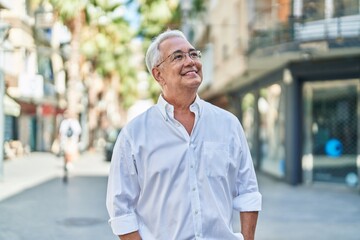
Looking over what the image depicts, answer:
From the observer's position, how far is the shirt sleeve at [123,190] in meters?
2.29

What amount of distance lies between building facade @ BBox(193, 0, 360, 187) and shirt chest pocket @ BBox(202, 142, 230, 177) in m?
10.9

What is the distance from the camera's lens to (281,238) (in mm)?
7430

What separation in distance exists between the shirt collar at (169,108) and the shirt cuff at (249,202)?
1.33 ft

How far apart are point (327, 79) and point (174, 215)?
1285 centimetres

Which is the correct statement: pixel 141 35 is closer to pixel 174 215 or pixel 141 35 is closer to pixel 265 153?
pixel 265 153

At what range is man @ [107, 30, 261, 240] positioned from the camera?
90.3 inches

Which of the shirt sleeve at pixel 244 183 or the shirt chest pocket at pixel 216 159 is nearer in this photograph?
the shirt chest pocket at pixel 216 159

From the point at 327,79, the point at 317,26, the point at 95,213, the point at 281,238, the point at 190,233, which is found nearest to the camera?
the point at 190,233

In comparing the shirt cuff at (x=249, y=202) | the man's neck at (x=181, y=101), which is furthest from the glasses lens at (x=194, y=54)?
the shirt cuff at (x=249, y=202)

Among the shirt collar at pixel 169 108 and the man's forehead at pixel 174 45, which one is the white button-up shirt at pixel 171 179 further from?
the man's forehead at pixel 174 45

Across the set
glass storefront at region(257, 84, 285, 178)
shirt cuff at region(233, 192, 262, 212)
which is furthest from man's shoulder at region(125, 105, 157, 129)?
glass storefront at region(257, 84, 285, 178)

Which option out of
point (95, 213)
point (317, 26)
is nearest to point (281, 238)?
point (95, 213)

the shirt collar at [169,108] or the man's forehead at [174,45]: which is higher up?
the man's forehead at [174,45]

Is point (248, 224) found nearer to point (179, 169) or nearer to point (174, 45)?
point (179, 169)
